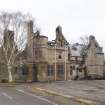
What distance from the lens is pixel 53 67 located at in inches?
2894

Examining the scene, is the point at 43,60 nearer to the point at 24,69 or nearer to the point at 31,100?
the point at 24,69

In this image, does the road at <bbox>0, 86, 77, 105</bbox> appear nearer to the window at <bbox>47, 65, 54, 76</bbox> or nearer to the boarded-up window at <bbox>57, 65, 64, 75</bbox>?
the window at <bbox>47, 65, 54, 76</bbox>

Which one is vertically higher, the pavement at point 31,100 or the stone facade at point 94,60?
the stone facade at point 94,60

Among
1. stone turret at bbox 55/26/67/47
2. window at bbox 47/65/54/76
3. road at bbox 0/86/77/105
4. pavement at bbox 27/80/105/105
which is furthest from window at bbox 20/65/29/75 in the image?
road at bbox 0/86/77/105

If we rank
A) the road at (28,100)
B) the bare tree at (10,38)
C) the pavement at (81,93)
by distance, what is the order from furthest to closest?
the bare tree at (10,38)
the pavement at (81,93)
the road at (28,100)

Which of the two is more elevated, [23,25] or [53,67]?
Answer: [23,25]

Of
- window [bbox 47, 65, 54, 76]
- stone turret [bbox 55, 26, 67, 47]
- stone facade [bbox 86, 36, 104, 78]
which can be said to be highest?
stone turret [bbox 55, 26, 67, 47]

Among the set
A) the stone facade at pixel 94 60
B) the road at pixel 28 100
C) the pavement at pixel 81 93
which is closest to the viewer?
the road at pixel 28 100

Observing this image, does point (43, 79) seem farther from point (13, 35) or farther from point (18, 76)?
point (13, 35)

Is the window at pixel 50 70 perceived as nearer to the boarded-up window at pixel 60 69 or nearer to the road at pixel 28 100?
the boarded-up window at pixel 60 69

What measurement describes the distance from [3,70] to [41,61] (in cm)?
1041

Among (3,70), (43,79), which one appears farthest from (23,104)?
(3,70)

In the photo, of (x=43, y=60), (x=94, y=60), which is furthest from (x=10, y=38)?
(x=94, y=60)

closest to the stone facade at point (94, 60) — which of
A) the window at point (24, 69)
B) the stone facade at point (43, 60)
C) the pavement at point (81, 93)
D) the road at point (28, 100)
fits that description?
the stone facade at point (43, 60)
